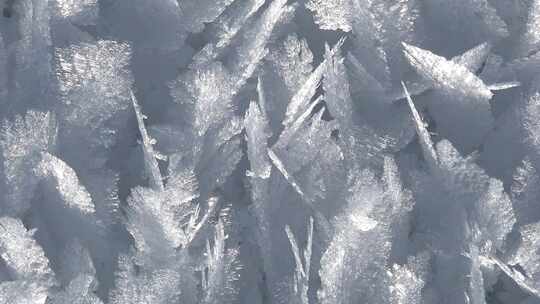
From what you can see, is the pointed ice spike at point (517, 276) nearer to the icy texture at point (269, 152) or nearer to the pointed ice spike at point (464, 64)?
the icy texture at point (269, 152)

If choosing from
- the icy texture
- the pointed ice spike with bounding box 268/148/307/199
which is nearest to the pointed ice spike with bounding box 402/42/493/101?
the icy texture

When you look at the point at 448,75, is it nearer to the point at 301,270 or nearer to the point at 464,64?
the point at 464,64

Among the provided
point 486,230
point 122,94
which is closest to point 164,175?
point 122,94

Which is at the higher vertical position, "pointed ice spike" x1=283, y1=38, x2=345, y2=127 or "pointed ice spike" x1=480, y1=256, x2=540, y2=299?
"pointed ice spike" x1=283, y1=38, x2=345, y2=127

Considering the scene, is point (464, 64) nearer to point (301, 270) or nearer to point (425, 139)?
point (425, 139)

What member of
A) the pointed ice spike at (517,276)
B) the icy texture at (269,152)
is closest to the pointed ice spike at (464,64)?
the icy texture at (269,152)

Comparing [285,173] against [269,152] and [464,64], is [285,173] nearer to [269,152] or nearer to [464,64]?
[269,152]

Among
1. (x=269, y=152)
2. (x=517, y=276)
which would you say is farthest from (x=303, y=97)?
(x=517, y=276)

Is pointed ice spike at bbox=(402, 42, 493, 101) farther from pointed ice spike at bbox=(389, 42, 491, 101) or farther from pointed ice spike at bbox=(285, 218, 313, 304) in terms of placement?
pointed ice spike at bbox=(285, 218, 313, 304)

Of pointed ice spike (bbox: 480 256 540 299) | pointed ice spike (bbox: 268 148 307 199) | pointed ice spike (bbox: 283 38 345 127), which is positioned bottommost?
pointed ice spike (bbox: 480 256 540 299)

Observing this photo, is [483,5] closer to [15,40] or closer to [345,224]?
[345,224]

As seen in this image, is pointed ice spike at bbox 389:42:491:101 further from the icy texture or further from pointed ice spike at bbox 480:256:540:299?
pointed ice spike at bbox 480:256:540:299
